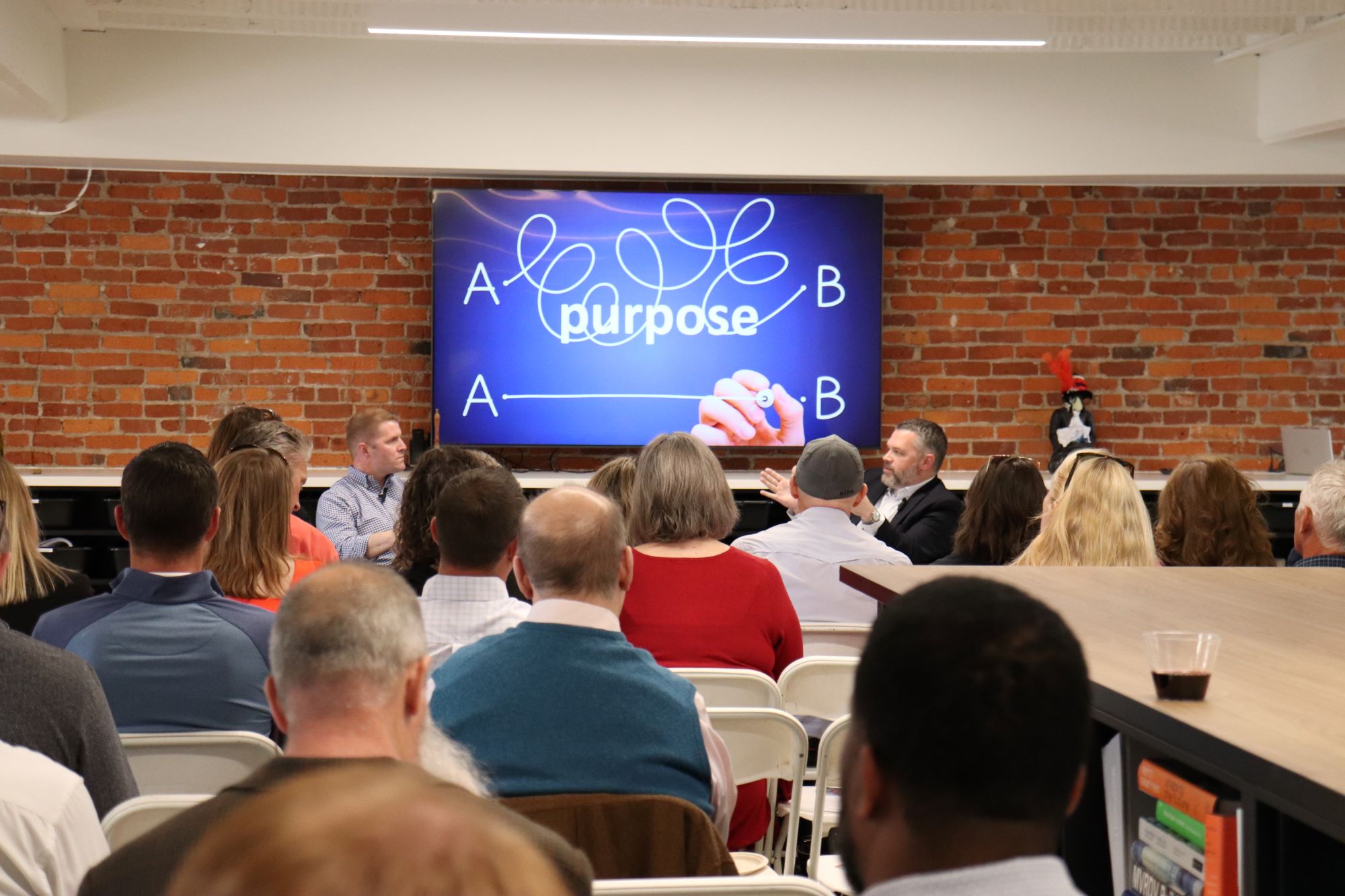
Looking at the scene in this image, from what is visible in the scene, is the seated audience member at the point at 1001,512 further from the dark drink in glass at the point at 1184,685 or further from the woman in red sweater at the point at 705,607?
the dark drink in glass at the point at 1184,685

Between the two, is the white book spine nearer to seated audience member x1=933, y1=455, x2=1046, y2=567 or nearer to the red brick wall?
seated audience member x1=933, y1=455, x2=1046, y2=567

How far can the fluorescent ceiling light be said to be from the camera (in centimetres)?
531

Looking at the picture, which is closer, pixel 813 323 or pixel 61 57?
pixel 61 57

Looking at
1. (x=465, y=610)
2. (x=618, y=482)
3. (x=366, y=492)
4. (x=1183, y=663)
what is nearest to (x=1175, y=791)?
(x=1183, y=663)

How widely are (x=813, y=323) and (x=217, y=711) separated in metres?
4.30

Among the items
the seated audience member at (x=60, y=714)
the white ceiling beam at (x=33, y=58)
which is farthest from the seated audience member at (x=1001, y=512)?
the white ceiling beam at (x=33, y=58)

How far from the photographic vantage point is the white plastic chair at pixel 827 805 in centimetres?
241

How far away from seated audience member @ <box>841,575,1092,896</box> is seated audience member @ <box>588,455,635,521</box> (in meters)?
2.84

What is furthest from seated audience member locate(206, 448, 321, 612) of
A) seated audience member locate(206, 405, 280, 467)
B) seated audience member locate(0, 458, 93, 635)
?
seated audience member locate(206, 405, 280, 467)

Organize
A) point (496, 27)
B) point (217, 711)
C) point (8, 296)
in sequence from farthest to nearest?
1. point (8, 296)
2. point (496, 27)
3. point (217, 711)

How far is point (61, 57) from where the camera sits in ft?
18.4

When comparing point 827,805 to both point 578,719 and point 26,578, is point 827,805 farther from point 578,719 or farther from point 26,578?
point 26,578

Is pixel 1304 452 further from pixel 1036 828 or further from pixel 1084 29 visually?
pixel 1036 828

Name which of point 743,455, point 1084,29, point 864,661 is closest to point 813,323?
point 743,455
